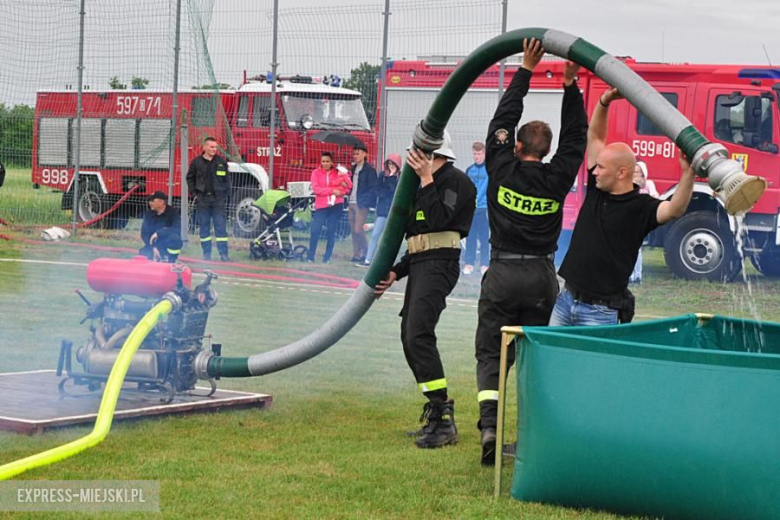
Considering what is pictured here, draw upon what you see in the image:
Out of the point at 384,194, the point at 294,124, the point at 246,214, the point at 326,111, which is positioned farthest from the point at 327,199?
the point at 326,111

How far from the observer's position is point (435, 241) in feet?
24.2

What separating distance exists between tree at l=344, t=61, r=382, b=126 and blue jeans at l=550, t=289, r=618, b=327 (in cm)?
1362

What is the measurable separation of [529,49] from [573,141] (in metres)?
0.61

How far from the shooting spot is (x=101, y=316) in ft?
26.4

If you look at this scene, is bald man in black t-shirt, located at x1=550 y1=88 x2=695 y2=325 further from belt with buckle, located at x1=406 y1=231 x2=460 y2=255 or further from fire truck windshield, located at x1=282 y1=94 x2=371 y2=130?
fire truck windshield, located at x1=282 y1=94 x2=371 y2=130

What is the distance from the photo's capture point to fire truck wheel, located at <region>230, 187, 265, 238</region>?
20.8 metres

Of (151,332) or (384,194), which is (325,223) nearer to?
(384,194)

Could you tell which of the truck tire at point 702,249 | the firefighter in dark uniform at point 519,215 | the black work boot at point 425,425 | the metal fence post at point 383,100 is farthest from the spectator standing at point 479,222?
the firefighter in dark uniform at point 519,215

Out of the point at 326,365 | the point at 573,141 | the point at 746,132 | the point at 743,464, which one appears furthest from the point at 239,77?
the point at 743,464

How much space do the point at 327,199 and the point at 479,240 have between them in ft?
8.71

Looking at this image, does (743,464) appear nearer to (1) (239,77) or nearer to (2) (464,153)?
(2) (464,153)

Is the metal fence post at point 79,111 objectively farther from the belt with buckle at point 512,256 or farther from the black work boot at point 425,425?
the belt with buckle at point 512,256

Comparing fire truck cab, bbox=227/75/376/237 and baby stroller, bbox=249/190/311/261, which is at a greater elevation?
fire truck cab, bbox=227/75/376/237

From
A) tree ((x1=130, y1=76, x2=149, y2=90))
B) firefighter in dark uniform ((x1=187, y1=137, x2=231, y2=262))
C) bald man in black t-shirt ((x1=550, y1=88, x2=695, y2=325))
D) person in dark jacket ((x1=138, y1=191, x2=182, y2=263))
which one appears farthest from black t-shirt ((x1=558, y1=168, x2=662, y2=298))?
tree ((x1=130, y1=76, x2=149, y2=90))
